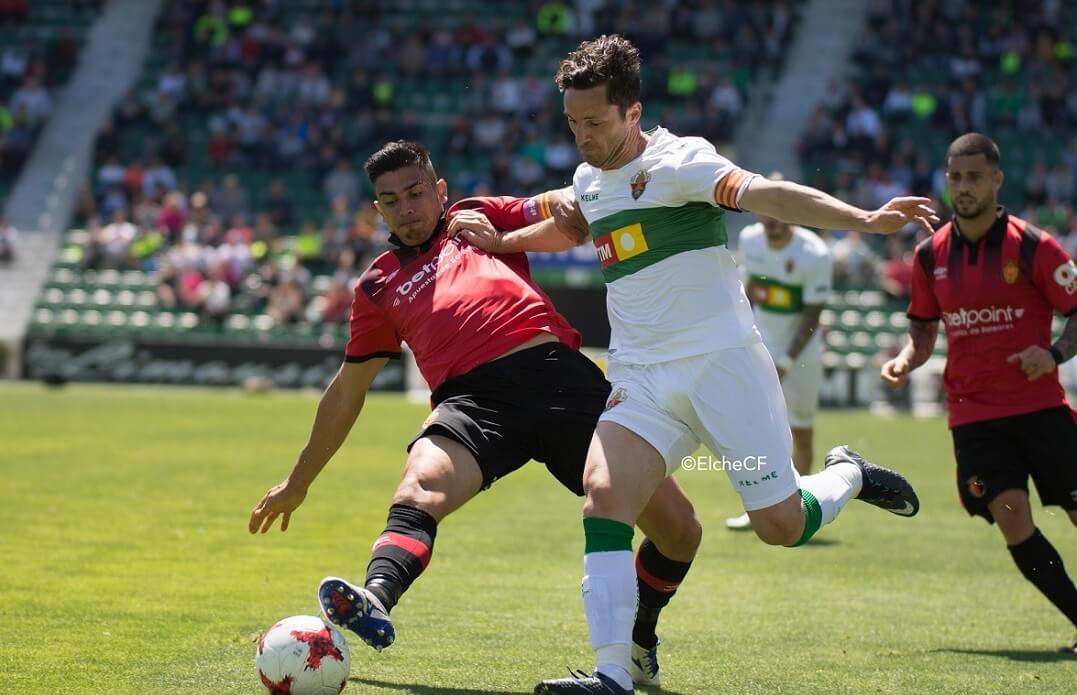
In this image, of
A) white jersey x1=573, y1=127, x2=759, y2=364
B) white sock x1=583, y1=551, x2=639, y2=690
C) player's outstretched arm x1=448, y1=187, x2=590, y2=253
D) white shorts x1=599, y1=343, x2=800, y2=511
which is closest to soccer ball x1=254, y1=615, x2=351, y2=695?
white sock x1=583, y1=551, x2=639, y2=690

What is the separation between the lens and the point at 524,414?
636 cm

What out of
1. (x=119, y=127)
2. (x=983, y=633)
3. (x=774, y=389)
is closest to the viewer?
(x=774, y=389)

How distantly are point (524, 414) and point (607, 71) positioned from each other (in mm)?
1499

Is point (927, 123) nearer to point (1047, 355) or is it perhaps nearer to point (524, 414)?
point (1047, 355)

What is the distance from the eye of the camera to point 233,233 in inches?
1179

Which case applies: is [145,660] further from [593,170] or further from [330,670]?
[593,170]

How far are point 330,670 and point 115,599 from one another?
2665 mm

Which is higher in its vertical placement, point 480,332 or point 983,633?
point 480,332

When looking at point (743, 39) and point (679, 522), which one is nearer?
point (679, 522)

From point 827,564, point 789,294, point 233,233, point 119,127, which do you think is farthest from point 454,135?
point 827,564

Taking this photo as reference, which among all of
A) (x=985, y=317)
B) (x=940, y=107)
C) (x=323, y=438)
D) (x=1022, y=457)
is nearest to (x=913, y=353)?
(x=985, y=317)

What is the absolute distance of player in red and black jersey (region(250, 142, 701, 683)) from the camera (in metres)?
6.29

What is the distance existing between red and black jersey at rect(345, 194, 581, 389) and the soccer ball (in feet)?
4.89

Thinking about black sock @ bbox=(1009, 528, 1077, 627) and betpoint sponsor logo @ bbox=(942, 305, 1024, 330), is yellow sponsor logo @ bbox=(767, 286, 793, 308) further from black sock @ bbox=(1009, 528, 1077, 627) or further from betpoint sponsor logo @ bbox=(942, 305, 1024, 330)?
black sock @ bbox=(1009, 528, 1077, 627)
